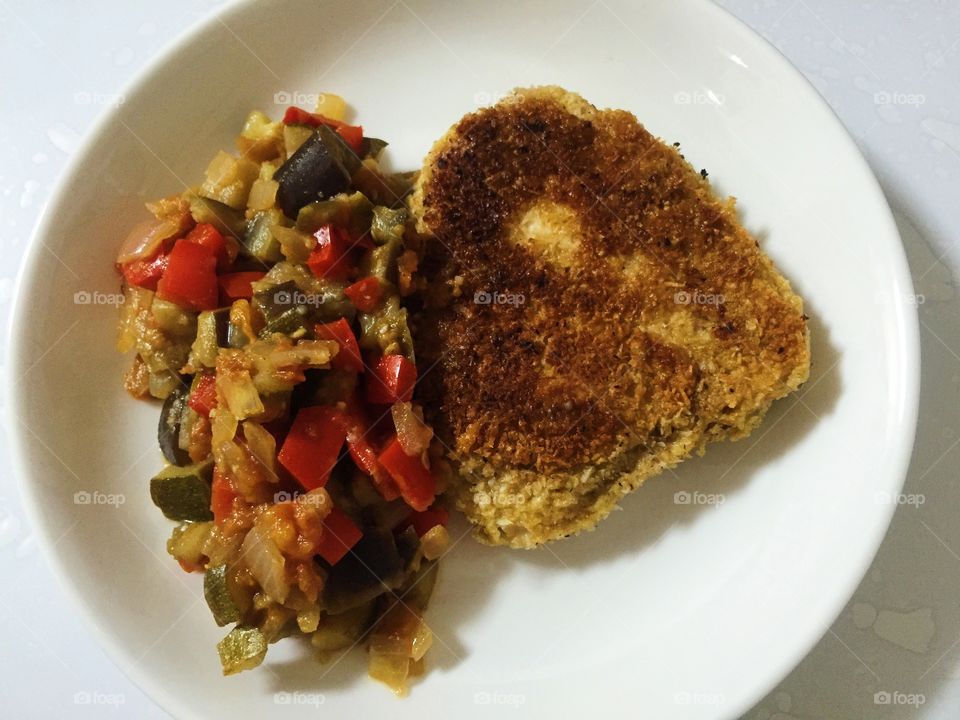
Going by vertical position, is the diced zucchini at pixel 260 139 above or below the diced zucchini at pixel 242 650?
above

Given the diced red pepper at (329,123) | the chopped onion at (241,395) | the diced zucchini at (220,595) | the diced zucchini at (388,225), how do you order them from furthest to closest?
the diced red pepper at (329,123) < the diced zucchini at (388,225) < the diced zucchini at (220,595) < the chopped onion at (241,395)

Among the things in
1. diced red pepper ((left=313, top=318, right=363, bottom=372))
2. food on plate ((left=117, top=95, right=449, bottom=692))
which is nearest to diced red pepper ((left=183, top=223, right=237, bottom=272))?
food on plate ((left=117, top=95, right=449, bottom=692))

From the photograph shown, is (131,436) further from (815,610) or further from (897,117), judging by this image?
(897,117)

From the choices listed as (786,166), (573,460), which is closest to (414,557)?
(573,460)

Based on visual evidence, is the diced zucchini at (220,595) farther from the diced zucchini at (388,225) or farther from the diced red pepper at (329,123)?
the diced red pepper at (329,123)

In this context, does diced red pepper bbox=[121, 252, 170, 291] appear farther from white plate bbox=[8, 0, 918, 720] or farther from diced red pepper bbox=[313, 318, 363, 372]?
diced red pepper bbox=[313, 318, 363, 372]

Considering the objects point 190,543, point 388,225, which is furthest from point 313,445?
point 388,225

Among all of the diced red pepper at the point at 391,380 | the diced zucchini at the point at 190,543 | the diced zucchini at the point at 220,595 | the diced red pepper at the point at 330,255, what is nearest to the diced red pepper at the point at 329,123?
the diced red pepper at the point at 330,255
